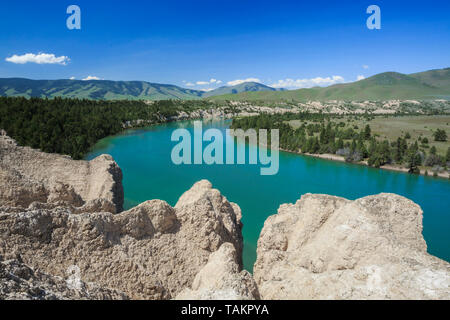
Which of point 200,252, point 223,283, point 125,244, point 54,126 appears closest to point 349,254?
point 223,283

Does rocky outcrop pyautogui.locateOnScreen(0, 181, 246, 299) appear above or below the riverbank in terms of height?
above

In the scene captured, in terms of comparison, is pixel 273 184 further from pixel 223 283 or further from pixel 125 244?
pixel 223 283

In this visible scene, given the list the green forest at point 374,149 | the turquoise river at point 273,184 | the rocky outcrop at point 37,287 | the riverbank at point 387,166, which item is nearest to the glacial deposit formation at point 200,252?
the rocky outcrop at point 37,287

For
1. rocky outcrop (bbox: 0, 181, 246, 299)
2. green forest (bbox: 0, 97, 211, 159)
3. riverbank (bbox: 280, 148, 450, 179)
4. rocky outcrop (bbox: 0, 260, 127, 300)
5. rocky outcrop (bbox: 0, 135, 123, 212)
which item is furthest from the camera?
riverbank (bbox: 280, 148, 450, 179)

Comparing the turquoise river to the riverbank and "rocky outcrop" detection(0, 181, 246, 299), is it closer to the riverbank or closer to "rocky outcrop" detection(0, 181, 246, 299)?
the riverbank

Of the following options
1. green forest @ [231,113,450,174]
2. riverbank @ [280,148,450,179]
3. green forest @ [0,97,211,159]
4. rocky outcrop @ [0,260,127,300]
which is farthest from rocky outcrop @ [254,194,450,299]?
green forest @ [231,113,450,174]

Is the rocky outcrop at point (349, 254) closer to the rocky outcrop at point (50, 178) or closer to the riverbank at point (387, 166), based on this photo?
the rocky outcrop at point (50, 178)
